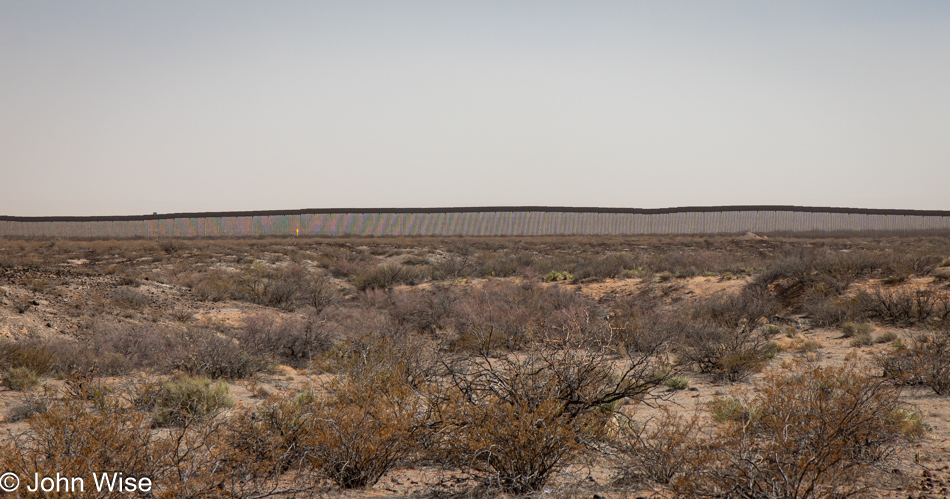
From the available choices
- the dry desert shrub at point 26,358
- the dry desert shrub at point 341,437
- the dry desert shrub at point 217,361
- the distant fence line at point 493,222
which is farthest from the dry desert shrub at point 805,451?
the distant fence line at point 493,222

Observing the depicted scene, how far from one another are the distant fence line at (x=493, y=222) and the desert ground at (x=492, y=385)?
48.1 metres

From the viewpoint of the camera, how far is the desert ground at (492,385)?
433cm

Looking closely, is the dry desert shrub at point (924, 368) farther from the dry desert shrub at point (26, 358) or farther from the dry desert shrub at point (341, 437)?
the dry desert shrub at point (26, 358)

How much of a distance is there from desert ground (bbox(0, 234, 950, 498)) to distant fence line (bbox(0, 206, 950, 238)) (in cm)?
4810

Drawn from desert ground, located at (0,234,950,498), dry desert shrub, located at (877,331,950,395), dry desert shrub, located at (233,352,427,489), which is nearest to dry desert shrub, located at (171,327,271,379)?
desert ground, located at (0,234,950,498)

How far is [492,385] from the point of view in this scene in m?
5.79

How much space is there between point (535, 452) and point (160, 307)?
1304 centimetres

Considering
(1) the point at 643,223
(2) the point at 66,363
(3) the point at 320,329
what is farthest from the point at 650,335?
(1) the point at 643,223

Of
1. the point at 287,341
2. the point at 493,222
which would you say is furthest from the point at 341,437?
the point at 493,222

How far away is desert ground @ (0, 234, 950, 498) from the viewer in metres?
4.33

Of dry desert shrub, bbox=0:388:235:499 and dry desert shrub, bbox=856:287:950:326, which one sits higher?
dry desert shrub, bbox=0:388:235:499

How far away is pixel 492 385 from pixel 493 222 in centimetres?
6543

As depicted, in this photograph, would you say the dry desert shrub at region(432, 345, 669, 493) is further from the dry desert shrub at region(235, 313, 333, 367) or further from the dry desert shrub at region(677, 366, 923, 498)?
the dry desert shrub at region(235, 313, 333, 367)

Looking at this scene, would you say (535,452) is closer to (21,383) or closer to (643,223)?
(21,383)
